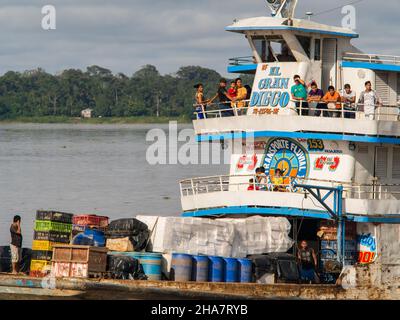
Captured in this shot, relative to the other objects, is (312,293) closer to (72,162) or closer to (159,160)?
(72,162)

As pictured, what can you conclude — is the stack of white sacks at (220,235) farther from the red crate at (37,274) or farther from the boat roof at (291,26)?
the boat roof at (291,26)

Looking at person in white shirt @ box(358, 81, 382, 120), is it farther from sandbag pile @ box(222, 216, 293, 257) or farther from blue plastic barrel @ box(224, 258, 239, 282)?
blue plastic barrel @ box(224, 258, 239, 282)

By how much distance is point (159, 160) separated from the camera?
89375mm

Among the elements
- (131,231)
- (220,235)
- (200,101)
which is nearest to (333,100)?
(200,101)

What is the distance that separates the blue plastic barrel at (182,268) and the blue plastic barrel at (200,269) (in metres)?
0.12

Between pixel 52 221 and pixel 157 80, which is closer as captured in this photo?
pixel 52 221

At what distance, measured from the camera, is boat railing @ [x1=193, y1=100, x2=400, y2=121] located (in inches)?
1219

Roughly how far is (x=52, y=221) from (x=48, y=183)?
3551 centimetres

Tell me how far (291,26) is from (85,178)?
118 ft

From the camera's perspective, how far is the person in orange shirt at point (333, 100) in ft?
102

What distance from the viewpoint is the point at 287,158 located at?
32.0 meters
